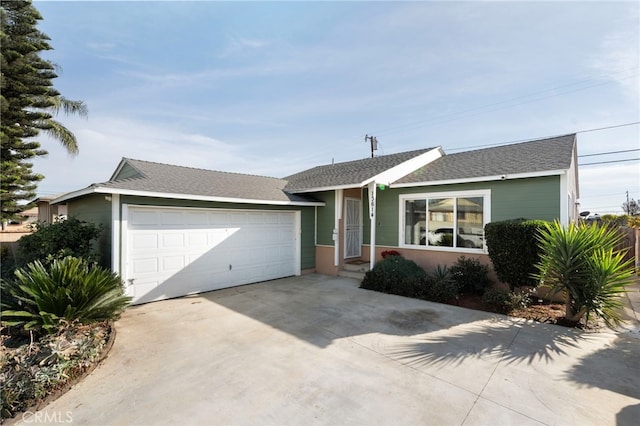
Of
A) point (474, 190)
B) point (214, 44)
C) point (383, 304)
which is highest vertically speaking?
point (214, 44)

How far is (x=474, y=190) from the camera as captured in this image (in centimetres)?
810

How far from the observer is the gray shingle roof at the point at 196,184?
7.07 metres

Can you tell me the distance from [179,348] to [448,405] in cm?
376

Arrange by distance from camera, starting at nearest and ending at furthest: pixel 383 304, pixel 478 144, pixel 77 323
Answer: pixel 77 323, pixel 383 304, pixel 478 144

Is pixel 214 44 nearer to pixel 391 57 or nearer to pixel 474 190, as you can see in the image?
pixel 391 57

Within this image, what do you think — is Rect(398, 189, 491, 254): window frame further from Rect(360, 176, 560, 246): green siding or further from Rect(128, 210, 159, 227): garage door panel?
Rect(128, 210, 159, 227): garage door panel

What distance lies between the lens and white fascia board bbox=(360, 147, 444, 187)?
910 cm

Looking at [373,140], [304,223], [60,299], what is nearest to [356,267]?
[304,223]

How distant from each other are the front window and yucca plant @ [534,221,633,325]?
246 cm

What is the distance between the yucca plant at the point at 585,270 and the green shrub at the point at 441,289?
5.86ft

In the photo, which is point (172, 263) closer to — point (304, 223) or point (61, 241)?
point (61, 241)

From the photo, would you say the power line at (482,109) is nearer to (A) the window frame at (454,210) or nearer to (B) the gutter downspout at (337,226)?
(A) the window frame at (454,210)

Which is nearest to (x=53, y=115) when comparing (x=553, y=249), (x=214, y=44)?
(x=214, y=44)

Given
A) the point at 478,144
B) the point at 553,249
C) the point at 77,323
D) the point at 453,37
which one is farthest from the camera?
the point at 478,144
